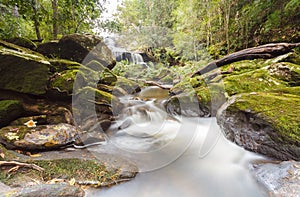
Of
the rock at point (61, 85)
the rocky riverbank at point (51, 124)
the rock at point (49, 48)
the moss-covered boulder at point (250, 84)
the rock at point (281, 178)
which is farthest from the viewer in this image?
the rock at point (49, 48)

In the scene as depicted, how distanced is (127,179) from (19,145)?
174cm

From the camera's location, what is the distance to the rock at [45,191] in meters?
1.38

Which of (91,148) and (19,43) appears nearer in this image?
(91,148)

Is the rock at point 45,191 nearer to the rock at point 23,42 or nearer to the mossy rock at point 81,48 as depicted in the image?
the rock at point 23,42

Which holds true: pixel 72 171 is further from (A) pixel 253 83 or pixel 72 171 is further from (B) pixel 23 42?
(A) pixel 253 83

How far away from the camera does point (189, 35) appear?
10.4 meters

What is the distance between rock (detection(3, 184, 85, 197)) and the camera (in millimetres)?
1378

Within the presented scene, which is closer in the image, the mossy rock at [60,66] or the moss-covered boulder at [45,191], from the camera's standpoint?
the moss-covered boulder at [45,191]

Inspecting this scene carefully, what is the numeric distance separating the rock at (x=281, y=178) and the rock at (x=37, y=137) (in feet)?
10.2

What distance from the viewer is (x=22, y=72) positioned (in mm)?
2959

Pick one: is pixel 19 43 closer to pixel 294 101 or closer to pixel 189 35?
pixel 294 101

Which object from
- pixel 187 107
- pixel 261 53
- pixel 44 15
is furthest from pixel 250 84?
pixel 44 15

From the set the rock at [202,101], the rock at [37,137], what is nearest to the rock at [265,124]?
the rock at [202,101]

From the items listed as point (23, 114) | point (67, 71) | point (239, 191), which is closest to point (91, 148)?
point (23, 114)
